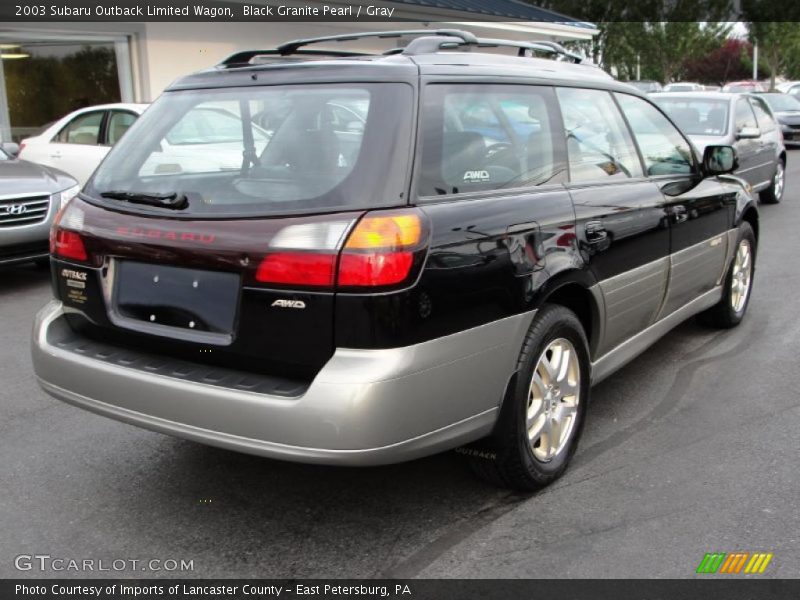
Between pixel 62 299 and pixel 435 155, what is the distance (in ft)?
5.44

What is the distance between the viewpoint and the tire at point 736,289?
18.4 ft

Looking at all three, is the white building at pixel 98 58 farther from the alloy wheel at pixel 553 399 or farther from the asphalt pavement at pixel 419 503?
the alloy wheel at pixel 553 399

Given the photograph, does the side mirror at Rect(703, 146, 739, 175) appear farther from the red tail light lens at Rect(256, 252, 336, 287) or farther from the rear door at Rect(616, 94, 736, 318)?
the red tail light lens at Rect(256, 252, 336, 287)

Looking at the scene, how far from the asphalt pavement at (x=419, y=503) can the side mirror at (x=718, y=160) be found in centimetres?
131

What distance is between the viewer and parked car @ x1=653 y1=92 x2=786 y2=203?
10.4m

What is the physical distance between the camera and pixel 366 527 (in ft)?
10.8

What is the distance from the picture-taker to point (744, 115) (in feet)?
36.3

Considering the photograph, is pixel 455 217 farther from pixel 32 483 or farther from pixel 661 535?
pixel 32 483

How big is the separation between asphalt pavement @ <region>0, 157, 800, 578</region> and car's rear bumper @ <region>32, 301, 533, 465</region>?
18.1 inches

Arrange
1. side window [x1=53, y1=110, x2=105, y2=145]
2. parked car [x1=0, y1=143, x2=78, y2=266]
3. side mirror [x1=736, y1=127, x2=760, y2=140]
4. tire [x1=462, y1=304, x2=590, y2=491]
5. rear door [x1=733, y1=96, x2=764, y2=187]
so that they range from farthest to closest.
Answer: side window [x1=53, y1=110, x2=105, y2=145], rear door [x1=733, y1=96, x2=764, y2=187], side mirror [x1=736, y1=127, x2=760, y2=140], parked car [x1=0, y1=143, x2=78, y2=266], tire [x1=462, y1=304, x2=590, y2=491]

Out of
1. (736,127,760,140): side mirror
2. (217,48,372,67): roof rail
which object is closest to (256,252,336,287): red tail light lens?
(217,48,372,67): roof rail

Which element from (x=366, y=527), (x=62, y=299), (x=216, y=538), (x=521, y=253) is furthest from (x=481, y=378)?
(x=62, y=299)

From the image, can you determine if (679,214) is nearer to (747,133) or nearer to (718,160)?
(718,160)

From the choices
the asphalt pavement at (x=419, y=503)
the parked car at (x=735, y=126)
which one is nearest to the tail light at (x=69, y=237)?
the asphalt pavement at (x=419, y=503)
